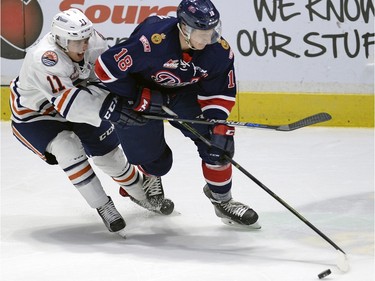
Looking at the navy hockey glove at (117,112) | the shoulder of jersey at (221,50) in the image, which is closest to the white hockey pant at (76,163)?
the navy hockey glove at (117,112)

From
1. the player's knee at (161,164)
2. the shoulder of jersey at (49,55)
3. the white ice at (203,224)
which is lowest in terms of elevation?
the white ice at (203,224)

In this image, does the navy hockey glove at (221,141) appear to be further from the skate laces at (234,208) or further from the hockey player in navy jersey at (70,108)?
the hockey player in navy jersey at (70,108)

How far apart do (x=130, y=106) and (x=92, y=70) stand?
35 centimetres

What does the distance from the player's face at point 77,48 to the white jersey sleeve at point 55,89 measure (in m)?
0.02

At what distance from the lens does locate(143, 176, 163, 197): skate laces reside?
4.13 metres

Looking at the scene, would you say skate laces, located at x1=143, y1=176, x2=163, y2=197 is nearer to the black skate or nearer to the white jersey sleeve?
the black skate

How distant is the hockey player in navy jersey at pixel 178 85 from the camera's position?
3479 mm

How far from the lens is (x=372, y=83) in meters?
5.75

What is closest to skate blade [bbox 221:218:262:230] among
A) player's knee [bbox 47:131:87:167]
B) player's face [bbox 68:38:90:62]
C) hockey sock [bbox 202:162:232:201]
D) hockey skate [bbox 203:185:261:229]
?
hockey skate [bbox 203:185:261:229]

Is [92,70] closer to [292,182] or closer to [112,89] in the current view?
[112,89]

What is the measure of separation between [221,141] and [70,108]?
1.97 feet

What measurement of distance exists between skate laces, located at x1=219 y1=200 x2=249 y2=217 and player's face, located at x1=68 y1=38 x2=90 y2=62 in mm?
846

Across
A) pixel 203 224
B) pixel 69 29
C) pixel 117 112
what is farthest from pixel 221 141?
pixel 69 29

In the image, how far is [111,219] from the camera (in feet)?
12.4
